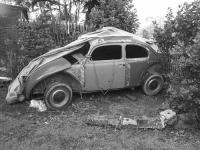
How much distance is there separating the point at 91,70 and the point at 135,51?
1606 millimetres

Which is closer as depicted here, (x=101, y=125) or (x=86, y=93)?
(x=101, y=125)

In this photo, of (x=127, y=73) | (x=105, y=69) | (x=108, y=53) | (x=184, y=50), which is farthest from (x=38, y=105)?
(x=184, y=50)

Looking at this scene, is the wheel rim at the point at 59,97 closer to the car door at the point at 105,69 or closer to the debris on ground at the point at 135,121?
the car door at the point at 105,69

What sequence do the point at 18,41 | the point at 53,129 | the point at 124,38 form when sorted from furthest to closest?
the point at 18,41 → the point at 124,38 → the point at 53,129

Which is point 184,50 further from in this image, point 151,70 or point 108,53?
point 108,53

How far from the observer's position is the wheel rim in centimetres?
672

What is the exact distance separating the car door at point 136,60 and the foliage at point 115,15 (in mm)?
3217

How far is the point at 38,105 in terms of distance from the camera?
6.73 m

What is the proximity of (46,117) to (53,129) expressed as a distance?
0.75m

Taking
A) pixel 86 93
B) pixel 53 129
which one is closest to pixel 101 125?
pixel 53 129

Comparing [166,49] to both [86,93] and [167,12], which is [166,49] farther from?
[86,93]

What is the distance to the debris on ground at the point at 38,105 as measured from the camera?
6662mm

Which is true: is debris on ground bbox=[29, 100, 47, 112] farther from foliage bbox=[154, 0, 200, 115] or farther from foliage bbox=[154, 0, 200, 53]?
foliage bbox=[154, 0, 200, 53]

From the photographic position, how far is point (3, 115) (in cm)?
625
